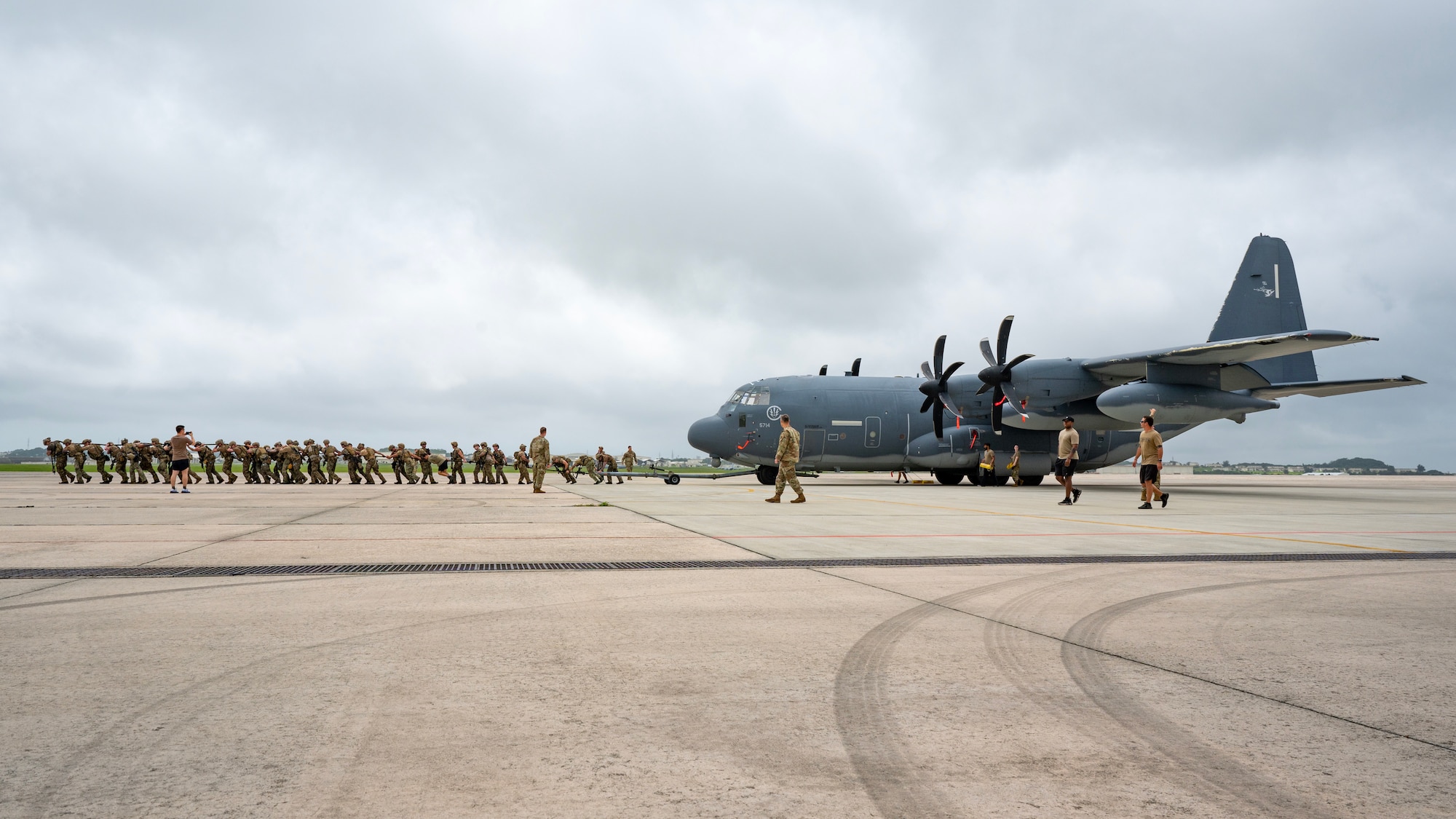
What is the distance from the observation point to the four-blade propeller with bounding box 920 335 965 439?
92.1 ft

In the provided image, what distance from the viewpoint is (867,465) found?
95.9ft

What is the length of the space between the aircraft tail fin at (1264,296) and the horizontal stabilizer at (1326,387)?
59.8 inches

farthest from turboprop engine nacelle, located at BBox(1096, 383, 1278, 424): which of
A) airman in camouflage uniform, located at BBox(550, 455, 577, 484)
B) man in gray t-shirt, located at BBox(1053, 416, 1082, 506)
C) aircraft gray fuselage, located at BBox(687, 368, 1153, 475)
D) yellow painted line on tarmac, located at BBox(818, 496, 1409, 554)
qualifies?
airman in camouflage uniform, located at BBox(550, 455, 577, 484)

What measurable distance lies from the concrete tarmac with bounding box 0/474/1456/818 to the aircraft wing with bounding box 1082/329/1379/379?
1483cm

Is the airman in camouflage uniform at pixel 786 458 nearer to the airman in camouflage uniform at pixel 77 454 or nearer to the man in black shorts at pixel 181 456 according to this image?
the man in black shorts at pixel 181 456

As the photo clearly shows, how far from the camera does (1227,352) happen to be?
76.9 ft

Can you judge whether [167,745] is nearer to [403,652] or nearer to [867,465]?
[403,652]

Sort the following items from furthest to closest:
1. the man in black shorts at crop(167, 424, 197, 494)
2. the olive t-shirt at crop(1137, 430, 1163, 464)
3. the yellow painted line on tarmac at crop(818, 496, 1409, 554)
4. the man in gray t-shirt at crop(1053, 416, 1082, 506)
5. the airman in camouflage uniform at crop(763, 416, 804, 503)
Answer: the man in black shorts at crop(167, 424, 197, 494)
the man in gray t-shirt at crop(1053, 416, 1082, 506)
the airman in camouflage uniform at crop(763, 416, 804, 503)
the olive t-shirt at crop(1137, 430, 1163, 464)
the yellow painted line on tarmac at crop(818, 496, 1409, 554)

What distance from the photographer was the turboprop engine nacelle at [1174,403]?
24812 millimetres

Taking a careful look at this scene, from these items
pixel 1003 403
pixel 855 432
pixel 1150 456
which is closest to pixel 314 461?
pixel 855 432

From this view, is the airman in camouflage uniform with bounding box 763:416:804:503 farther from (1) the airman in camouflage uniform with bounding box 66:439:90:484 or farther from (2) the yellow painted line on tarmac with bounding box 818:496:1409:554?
(1) the airman in camouflage uniform with bounding box 66:439:90:484

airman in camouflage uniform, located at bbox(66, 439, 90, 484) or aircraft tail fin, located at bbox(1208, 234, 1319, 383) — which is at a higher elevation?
aircraft tail fin, located at bbox(1208, 234, 1319, 383)

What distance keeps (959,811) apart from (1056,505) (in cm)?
1786

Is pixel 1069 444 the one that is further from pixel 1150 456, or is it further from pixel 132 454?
pixel 132 454
